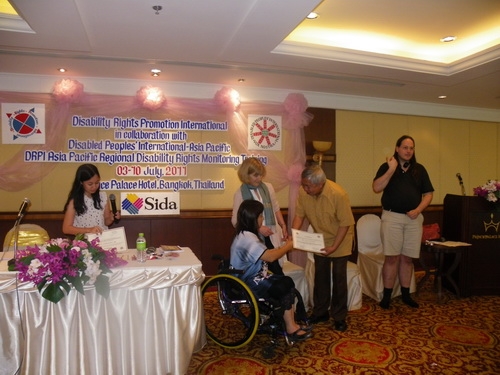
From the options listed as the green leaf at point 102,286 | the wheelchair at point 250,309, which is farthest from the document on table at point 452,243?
the green leaf at point 102,286

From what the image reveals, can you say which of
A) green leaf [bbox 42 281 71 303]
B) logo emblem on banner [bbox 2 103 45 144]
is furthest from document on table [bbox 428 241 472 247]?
logo emblem on banner [bbox 2 103 45 144]

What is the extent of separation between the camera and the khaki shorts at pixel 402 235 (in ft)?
12.7

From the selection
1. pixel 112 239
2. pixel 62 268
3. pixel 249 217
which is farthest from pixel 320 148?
pixel 62 268

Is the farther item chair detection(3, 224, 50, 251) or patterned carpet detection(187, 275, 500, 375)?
chair detection(3, 224, 50, 251)

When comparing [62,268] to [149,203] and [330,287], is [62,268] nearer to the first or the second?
[330,287]

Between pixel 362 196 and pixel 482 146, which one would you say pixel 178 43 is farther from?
pixel 482 146

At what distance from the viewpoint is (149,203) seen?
4.64 m

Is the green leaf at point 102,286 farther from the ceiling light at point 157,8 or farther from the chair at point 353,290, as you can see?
the chair at point 353,290

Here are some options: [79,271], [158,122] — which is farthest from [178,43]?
[79,271]

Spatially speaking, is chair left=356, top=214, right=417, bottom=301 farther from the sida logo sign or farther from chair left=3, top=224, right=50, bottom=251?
chair left=3, top=224, right=50, bottom=251

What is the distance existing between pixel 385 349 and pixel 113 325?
Result: 210cm

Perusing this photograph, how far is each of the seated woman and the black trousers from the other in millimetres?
522

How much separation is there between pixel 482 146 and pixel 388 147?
6.33 feet

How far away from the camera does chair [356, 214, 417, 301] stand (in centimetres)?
417
